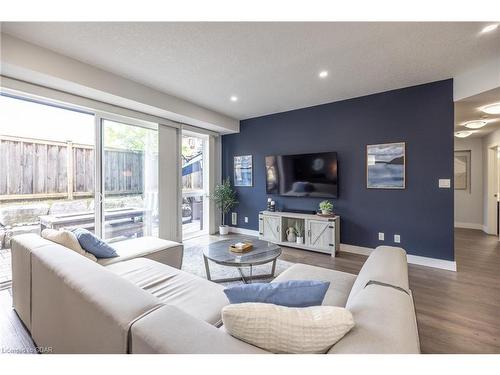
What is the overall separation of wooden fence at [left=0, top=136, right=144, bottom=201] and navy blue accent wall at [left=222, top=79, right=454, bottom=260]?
2.86 meters

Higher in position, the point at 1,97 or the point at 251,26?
the point at 251,26

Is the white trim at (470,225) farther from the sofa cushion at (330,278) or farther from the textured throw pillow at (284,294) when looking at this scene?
the textured throw pillow at (284,294)

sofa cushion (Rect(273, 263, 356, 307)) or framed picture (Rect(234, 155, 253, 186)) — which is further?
framed picture (Rect(234, 155, 253, 186))

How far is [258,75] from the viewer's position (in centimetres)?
293

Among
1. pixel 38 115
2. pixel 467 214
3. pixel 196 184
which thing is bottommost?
pixel 467 214

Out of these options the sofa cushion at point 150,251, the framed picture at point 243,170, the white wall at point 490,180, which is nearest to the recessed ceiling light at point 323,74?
the framed picture at point 243,170

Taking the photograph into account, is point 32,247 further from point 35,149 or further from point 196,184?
point 196,184

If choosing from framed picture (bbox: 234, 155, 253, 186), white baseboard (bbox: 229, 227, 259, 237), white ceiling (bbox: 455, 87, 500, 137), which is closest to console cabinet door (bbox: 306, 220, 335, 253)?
white baseboard (bbox: 229, 227, 259, 237)

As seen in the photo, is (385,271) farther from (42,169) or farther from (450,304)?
(42,169)

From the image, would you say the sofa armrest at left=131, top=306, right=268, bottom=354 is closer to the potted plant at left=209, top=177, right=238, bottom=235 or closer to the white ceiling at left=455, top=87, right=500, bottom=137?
the white ceiling at left=455, top=87, right=500, bottom=137

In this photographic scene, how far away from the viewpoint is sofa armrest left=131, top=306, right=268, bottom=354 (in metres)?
0.73
